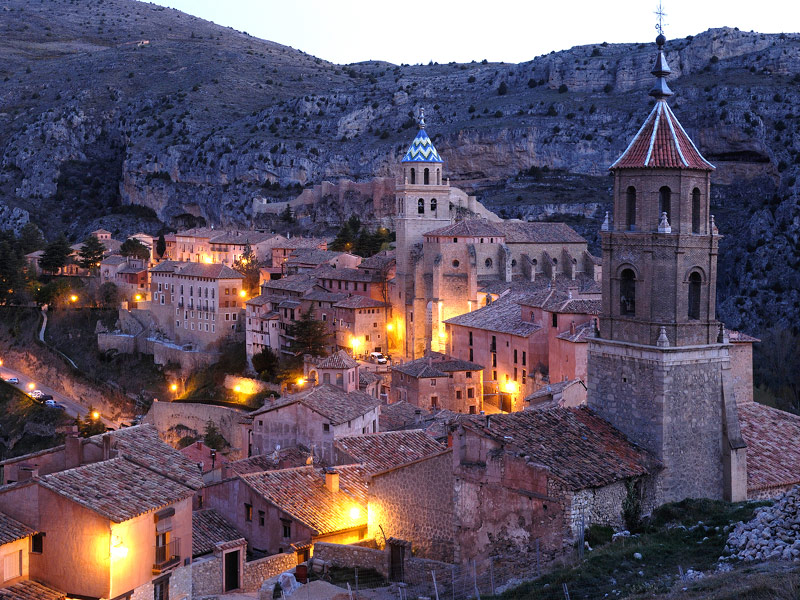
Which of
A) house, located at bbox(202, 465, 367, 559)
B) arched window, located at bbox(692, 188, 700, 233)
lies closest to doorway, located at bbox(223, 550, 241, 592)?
house, located at bbox(202, 465, 367, 559)

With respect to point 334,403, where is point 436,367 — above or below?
below

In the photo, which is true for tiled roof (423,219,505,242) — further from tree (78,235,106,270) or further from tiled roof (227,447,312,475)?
tree (78,235,106,270)

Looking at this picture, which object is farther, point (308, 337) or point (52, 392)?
point (52, 392)

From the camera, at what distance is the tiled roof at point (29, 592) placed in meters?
19.9

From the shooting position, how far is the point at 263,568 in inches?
922

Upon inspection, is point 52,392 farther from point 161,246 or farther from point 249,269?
point 161,246

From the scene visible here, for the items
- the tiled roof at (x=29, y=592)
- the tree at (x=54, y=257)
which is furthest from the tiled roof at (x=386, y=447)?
the tree at (x=54, y=257)

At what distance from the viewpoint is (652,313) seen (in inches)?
882

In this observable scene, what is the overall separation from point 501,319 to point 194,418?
1658 centimetres

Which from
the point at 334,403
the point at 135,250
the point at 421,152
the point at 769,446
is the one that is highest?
the point at 421,152

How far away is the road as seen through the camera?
64444 millimetres

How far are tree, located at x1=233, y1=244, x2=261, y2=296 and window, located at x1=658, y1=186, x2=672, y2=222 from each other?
164ft

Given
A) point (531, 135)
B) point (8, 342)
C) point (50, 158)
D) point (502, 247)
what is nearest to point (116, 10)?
point (50, 158)

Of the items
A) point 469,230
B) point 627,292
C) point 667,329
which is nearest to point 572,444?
point 667,329
